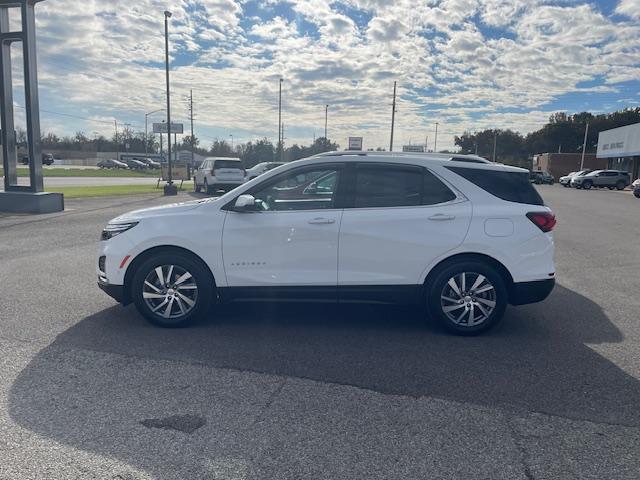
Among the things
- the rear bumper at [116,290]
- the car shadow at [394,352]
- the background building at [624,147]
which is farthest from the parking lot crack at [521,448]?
the background building at [624,147]

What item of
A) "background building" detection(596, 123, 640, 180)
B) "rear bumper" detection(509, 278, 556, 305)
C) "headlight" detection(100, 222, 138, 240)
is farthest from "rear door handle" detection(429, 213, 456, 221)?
"background building" detection(596, 123, 640, 180)

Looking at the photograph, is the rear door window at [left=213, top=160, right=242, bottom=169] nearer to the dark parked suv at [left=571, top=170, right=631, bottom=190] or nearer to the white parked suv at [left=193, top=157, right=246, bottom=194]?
the white parked suv at [left=193, top=157, right=246, bottom=194]

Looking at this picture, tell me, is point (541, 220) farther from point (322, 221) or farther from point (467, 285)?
A: point (322, 221)

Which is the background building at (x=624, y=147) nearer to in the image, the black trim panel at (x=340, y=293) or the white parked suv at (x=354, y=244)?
the white parked suv at (x=354, y=244)

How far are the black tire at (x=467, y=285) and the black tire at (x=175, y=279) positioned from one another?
7.11 ft

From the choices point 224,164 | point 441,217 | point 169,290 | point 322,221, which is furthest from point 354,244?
point 224,164

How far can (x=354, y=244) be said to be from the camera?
4816mm

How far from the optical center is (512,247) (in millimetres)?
4820

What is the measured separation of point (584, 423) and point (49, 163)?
250 feet

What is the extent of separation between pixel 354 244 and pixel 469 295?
1220 millimetres

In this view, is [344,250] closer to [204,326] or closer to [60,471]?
[204,326]

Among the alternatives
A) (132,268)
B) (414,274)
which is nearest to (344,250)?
(414,274)

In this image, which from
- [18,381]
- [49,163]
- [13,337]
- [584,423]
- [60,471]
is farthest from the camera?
[49,163]

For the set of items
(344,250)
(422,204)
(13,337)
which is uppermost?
(422,204)
